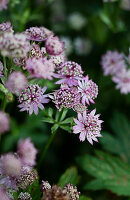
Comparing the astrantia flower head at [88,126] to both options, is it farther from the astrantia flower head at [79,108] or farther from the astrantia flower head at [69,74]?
the astrantia flower head at [69,74]

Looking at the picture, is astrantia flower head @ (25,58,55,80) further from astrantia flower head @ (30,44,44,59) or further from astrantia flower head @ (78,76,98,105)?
astrantia flower head @ (78,76,98,105)

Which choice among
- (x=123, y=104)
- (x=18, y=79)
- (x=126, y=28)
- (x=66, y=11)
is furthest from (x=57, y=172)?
(x=66, y=11)

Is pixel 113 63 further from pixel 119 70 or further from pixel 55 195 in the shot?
pixel 55 195

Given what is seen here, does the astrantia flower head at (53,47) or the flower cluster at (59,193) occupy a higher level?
the astrantia flower head at (53,47)

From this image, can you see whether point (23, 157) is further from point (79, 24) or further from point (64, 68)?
point (79, 24)

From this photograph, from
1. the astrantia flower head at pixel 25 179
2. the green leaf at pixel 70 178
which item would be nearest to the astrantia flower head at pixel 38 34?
the astrantia flower head at pixel 25 179

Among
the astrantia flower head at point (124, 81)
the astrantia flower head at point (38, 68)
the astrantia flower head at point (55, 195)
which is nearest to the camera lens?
the astrantia flower head at point (55, 195)

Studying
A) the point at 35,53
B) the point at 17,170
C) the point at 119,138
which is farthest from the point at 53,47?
the point at 119,138

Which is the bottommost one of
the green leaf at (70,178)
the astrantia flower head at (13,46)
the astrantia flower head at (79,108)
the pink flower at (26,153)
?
the pink flower at (26,153)
